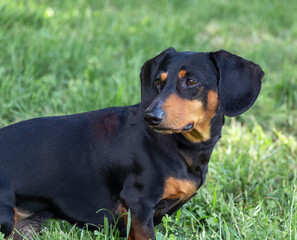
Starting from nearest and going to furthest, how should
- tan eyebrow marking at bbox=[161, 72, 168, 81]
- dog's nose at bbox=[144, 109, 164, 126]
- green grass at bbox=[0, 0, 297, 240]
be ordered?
dog's nose at bbox=[144, 109, 164, 126] → tan eyebrow marking at bbox=[161, 72, 168, 81] → green grass at bbox=[0, 0, 297, 240]

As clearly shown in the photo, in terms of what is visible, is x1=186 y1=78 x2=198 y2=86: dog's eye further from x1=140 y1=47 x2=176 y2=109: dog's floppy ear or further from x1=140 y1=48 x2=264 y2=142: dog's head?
x1=140 y1=47 x2=176 y2=109: dog's floppy ear

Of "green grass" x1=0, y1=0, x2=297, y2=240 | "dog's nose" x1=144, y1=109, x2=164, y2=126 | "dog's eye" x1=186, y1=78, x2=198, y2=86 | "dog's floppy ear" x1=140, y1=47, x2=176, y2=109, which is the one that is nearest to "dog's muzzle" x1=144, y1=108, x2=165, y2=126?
"dog's nose" x1=144, y1=109, x2=164, y2=126

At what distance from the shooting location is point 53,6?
6043mm

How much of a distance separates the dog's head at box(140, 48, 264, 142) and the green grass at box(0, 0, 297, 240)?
595mm

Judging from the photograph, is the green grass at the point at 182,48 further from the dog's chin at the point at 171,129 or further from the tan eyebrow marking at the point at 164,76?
the tan eyebrow marking at the point at 164,76

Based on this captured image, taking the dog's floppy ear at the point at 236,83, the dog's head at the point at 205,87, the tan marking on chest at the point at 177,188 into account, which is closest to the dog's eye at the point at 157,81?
the dog's head at the point at 205,87

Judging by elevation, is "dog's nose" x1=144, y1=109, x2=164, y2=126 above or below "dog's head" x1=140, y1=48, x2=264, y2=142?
below

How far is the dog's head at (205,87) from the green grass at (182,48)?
60 cm

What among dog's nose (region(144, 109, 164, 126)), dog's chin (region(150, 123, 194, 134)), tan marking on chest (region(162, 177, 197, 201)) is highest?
dog's nose (region(144, 109, 164, 126))

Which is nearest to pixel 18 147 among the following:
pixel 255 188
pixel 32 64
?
pixel 255 188

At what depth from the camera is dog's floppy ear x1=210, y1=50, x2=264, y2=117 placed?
8.39ft

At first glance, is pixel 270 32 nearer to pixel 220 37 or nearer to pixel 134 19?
pixel 220 37

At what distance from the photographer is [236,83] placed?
256 centimetres

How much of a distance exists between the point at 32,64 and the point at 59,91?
0.43m
